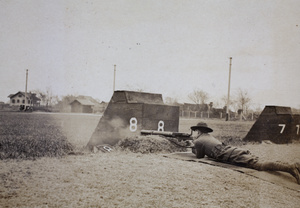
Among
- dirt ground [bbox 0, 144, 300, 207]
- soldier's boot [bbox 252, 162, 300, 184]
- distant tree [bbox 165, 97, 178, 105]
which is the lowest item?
dirt ground [bbox 0, 144, 300, 207]

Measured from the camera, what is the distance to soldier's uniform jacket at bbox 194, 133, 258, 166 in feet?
14.0

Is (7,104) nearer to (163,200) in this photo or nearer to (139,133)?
(163,200)

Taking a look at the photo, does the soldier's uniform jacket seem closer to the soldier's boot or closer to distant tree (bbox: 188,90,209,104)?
the soldier's boot

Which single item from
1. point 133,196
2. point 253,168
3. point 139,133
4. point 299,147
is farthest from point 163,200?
point 299,147

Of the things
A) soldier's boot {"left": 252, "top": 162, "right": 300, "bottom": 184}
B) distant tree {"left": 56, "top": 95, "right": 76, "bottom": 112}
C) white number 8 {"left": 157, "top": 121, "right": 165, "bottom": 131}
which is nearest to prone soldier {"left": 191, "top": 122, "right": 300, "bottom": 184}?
soldier's boot {"left": 252, "top": 162, "right": 300, "bottom": 184}

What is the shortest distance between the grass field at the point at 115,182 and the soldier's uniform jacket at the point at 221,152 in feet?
1.40

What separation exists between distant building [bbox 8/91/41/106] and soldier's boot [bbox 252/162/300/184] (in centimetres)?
328

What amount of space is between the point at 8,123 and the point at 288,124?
5.71 meters

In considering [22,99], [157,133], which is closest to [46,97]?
[22,99]

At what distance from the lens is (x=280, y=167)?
3.80 metres

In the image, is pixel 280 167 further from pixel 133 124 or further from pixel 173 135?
pixel 133 124

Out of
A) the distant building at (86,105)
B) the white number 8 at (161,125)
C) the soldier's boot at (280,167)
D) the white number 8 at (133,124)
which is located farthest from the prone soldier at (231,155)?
the distant building at (86,105)

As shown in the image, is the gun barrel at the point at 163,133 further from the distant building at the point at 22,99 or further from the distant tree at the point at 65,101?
the distant building at the point at 22,99

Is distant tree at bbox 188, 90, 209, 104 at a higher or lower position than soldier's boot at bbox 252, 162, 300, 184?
higher
